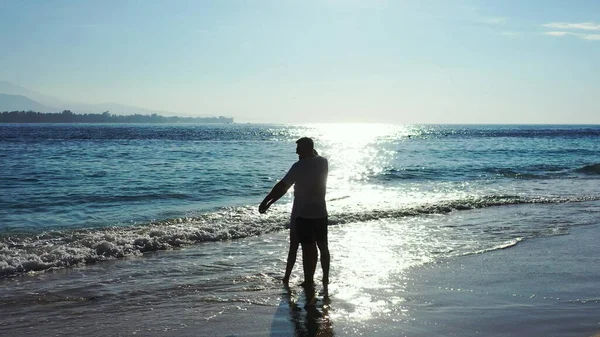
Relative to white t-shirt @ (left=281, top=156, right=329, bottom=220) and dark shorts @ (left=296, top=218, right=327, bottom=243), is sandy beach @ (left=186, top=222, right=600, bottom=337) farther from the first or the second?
white t-shirt @ (left=281, top=156, right=329, bottom=220)

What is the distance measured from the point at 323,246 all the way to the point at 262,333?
75.4 inches

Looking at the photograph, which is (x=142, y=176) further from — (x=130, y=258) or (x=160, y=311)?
(x=160, y=311)

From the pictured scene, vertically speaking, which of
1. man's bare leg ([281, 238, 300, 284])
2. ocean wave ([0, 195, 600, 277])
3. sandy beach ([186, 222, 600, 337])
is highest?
man's bare leg ([281, 238, 300, 284])

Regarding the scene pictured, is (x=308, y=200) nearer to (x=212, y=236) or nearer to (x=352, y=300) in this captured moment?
(x=352, y=300)

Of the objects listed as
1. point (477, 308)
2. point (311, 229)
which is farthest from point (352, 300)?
point (477, 308)

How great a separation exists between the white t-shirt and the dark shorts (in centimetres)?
6

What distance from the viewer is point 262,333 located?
5371 mm

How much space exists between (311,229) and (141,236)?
15.7 feet

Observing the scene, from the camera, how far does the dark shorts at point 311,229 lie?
6.93m

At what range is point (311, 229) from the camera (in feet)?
22.8

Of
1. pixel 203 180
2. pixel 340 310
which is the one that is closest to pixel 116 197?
pixel 203 180

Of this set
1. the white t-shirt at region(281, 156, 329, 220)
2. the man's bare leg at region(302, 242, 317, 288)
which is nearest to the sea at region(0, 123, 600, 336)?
the man's bare leg at region(302, 242, 317, 288)

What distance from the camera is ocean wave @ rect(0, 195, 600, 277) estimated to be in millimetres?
8914

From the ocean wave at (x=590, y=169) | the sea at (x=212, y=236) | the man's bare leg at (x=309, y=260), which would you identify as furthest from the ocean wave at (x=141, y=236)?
the ocean wave at (x=590, y=169)
